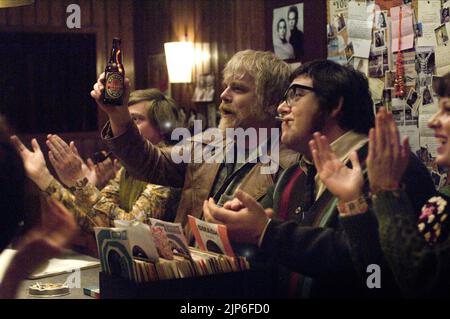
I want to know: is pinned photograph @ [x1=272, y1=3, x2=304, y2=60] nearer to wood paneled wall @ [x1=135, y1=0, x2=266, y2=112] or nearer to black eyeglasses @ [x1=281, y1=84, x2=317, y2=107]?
wood paneled wall @ [x1=135, y1=0, x2=266, y2=112]

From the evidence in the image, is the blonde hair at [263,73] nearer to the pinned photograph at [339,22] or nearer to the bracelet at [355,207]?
the pinned photograph at [339,22]

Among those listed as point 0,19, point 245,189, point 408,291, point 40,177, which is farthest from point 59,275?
point 0,19

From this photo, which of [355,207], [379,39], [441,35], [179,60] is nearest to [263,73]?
[379,39]

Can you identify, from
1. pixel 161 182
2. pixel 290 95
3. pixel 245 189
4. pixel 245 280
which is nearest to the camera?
pixel 245 280

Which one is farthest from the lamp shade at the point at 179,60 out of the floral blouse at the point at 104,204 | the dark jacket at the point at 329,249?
the dark jacket at the point at 329,249

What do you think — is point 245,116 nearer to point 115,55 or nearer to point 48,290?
point 115,55

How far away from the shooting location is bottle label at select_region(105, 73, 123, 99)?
2254 millimetres

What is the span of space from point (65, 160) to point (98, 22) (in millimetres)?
2329

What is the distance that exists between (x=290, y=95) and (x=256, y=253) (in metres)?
0.40

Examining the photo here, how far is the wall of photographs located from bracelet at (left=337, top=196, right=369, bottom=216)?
3.33 ft

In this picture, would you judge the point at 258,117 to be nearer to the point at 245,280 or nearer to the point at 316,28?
the point at 245,280

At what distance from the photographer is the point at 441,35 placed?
8.54 feet

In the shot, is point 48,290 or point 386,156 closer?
point 386,156
